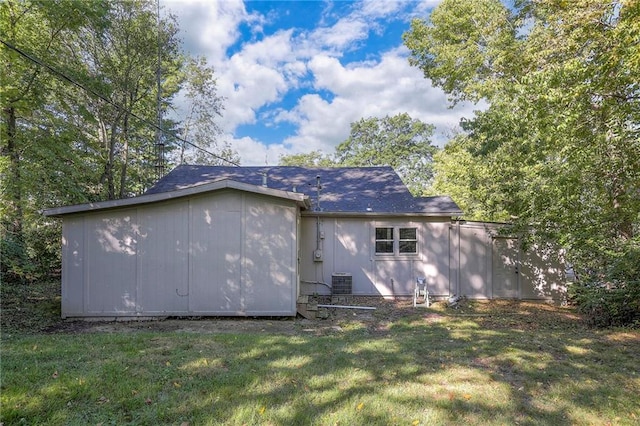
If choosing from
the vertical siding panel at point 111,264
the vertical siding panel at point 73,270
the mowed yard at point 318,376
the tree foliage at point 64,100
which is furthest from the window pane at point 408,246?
the tree foliage at point 64,100

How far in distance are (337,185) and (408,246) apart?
129 inches

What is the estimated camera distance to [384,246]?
955cm

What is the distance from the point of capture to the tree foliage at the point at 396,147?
30922 mm

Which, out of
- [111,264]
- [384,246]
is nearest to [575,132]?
[384,246]

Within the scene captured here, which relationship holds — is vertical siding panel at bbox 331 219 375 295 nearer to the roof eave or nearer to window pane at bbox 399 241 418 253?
the roof eave

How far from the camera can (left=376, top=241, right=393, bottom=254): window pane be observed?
376 inches

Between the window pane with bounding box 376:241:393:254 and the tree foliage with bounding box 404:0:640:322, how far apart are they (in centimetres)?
332

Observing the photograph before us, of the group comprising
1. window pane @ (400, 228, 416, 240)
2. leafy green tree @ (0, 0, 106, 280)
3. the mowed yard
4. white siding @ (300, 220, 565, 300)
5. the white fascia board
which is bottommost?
the mowed yard

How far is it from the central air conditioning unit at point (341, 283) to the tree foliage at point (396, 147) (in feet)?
72.5

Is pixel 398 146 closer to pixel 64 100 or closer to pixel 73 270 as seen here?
pixel 64 100

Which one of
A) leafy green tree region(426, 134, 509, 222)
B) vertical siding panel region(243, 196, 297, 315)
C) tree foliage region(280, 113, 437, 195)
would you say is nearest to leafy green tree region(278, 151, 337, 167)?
tree foliage region(280, 113, 437, 195)

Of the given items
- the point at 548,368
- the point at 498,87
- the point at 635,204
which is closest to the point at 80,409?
the point at 548,368

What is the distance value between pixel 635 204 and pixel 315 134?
32.3 metres

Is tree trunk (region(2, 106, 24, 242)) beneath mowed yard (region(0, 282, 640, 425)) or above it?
above
